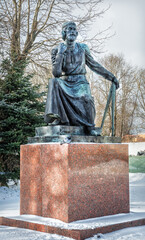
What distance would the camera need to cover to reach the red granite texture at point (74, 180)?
4.26m

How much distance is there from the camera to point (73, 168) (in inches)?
168

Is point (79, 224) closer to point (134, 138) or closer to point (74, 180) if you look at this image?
point (74, 180)

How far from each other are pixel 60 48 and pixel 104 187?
232cm

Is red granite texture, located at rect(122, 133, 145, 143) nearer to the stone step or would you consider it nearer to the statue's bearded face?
the statue's bearded face

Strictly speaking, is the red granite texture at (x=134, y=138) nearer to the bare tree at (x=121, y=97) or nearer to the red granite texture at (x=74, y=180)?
the bare tree at (x=121, y=97)

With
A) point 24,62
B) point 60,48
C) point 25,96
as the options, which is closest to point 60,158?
point 60,48

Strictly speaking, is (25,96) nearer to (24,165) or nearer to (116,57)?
(24,165)

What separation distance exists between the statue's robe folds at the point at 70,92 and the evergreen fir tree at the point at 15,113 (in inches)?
215

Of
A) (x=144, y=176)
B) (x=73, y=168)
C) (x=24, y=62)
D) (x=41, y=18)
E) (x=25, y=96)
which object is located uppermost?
(x=41, y=18)

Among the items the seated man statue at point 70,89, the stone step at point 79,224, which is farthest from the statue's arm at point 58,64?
the stone step at point 79,224

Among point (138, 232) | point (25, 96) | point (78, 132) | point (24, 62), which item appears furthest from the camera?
point (24, 62)

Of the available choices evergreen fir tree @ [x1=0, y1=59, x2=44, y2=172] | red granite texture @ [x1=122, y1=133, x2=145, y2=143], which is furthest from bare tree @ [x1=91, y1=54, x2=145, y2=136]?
evergreen fir tree @ [x1=0, y1=59, x2=44, y2=172]

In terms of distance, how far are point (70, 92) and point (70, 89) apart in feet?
0.26

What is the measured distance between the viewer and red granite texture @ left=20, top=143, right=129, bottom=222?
4258 mm
